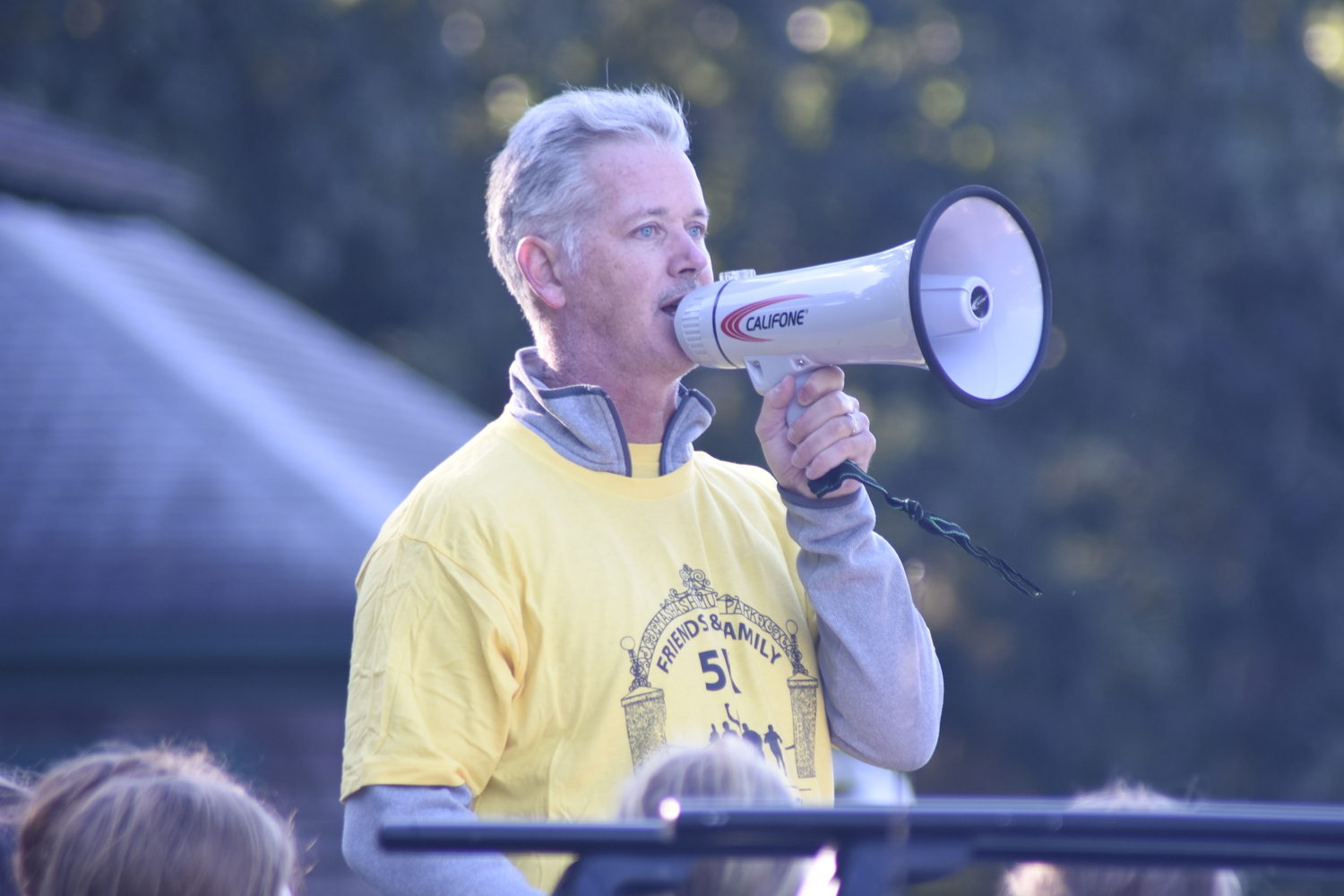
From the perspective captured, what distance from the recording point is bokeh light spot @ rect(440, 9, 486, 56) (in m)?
15.7

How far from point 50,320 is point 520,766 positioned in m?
6.90

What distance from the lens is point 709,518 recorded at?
243 cm

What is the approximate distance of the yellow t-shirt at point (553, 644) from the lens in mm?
2141

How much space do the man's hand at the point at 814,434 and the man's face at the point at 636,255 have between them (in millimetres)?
186

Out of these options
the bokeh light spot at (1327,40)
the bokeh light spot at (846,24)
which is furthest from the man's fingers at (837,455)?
the bokeh light spot at (1327,40)

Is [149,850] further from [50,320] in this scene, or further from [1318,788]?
[1318,788]

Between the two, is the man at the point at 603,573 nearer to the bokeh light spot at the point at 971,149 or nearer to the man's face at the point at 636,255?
the man's face at the point at 636,255

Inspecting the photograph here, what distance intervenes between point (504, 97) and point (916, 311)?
14.0 metres

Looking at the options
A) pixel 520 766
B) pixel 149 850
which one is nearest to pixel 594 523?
pixel 520 766

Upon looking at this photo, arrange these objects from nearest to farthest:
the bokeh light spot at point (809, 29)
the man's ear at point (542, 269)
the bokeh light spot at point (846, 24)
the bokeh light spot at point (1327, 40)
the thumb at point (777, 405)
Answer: the thumb at point (777, 405)
the man's ear at point (542, 269)
the bokeh light spot at point (1327, 40)
the bokeh light spot at point (846, 24)
the bokeh light spot at point (809, 29)

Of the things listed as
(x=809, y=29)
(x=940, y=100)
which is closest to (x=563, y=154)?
(x=940, y=100)

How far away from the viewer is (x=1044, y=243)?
15.6m

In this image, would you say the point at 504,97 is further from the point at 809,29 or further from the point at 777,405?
the point at 777,405

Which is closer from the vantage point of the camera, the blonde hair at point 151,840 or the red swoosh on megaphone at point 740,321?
the blonde hair at point 151,840
